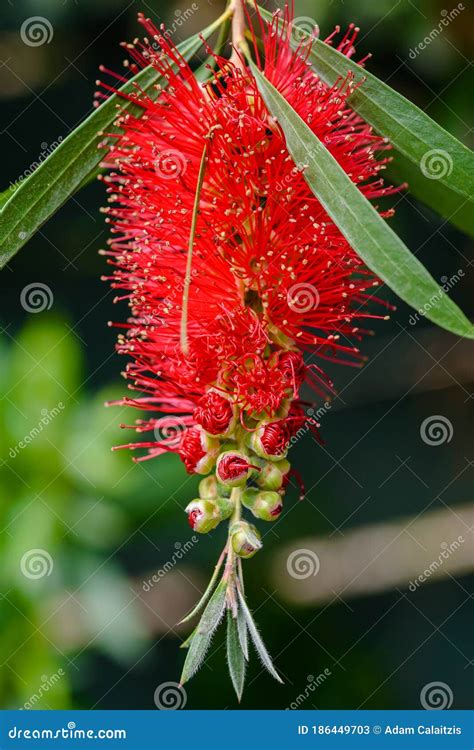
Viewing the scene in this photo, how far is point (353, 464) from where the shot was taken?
Answer: 286cm

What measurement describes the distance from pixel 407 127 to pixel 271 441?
1.52 feet

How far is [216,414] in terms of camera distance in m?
1.22

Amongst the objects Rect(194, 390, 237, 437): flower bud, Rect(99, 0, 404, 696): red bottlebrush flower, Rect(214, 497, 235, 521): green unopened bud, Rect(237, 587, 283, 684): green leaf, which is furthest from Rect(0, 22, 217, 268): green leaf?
Rect(237, 587, 283, 684): green leaf

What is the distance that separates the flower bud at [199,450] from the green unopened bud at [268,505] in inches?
3.7

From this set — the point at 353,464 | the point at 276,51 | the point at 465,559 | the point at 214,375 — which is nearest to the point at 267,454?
the point at 214,375

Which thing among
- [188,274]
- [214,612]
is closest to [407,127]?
[188,274]

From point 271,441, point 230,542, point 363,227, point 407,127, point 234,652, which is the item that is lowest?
point 234,652

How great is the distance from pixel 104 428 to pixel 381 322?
1.08m

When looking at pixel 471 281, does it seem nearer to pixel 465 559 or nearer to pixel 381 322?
pixel 381 322

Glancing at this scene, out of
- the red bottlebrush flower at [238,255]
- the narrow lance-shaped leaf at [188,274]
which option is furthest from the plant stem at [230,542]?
the narrow lance-shaped leaf at [188,274]

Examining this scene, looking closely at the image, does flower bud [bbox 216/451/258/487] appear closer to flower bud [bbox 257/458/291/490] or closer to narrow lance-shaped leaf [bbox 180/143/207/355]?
flower bud [bbox 257/458/291/490]

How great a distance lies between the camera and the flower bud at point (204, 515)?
1218 millimetres

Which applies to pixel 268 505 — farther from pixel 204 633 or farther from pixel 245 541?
pixel 204 633

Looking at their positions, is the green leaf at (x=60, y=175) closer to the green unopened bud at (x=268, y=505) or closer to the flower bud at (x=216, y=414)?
the flower bud at (x=216, y=414)
